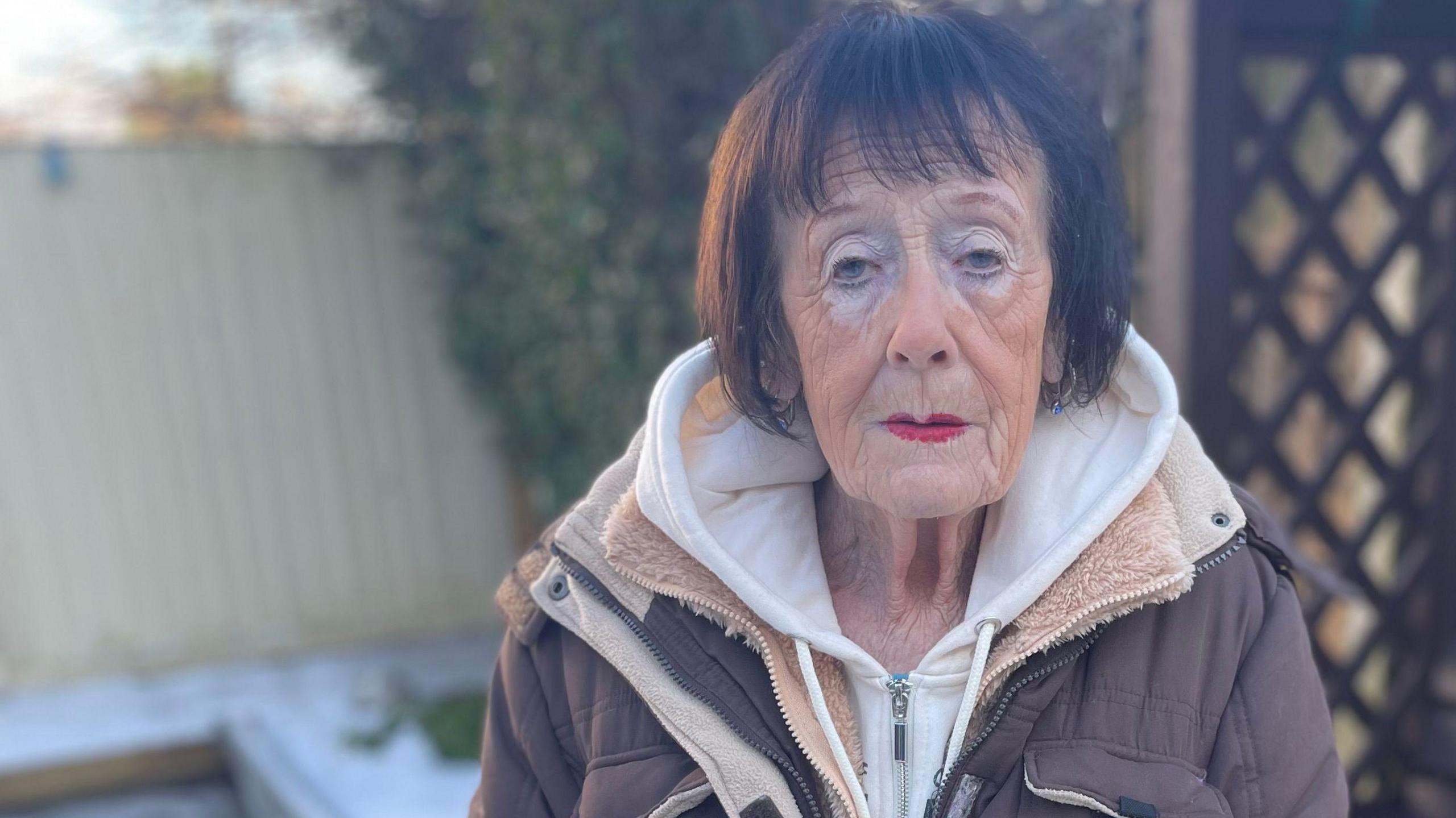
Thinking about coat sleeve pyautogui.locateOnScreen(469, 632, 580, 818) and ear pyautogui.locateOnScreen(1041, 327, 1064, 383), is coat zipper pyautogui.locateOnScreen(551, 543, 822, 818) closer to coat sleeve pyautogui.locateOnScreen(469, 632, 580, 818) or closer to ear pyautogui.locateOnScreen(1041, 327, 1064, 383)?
coat sleeve pyautogui.locateOnScreen(469, 632, 580, 818)

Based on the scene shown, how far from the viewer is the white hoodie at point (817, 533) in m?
1.40

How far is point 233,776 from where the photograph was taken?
4.69m

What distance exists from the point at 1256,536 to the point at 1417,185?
190 cm

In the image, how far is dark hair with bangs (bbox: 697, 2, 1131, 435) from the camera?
132 cm

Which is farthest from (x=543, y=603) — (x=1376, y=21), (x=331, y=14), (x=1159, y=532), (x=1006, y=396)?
(x=331, y=14)

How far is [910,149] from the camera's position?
131 cm

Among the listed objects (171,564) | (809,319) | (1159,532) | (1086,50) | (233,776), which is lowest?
(233,776)

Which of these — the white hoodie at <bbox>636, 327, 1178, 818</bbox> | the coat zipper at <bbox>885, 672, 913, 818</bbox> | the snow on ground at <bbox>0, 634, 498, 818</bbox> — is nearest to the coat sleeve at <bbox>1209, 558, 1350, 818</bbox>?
the white hoodie at <bbox>636, 327, 1178, 818</bbox>

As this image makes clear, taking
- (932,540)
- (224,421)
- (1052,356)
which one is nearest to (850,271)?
(1052,356)

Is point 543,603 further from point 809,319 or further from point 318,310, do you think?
point 318,310

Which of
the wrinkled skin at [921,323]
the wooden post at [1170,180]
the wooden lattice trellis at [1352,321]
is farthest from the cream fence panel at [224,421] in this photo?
the wrinkled skin at [921,323]

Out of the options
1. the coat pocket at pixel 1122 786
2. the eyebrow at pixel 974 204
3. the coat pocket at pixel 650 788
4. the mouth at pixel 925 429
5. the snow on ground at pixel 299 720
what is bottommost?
the snow on ground at pixel 299 720

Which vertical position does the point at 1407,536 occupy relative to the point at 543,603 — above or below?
below

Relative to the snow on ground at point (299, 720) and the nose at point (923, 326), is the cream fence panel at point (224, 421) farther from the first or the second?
the nose at point (923, 326)
